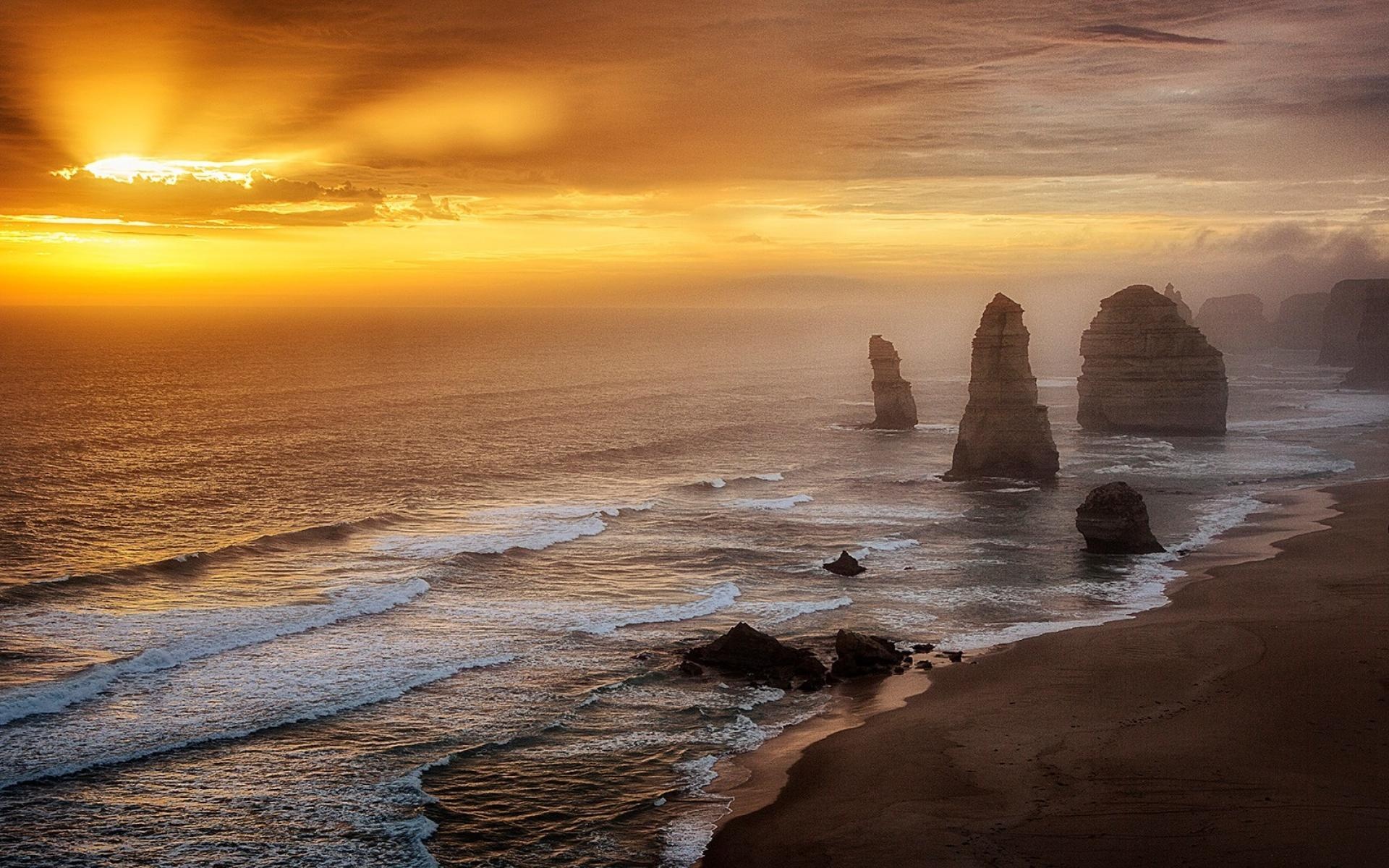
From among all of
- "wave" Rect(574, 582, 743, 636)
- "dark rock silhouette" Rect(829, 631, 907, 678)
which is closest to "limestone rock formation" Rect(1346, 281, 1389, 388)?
"wave" Rect(574, 582, 743, 636)

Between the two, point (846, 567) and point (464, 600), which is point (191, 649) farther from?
point (846, 567)

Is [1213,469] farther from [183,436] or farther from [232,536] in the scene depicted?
[183,436]

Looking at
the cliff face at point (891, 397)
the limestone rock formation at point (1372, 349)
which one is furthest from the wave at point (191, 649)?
the limestone rock formation at point (1372, 349)

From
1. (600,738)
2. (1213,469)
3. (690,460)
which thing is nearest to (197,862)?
(600,738)

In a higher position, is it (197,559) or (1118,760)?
(197,559)

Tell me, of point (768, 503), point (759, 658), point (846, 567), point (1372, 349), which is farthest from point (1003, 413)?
point (1372, 349)

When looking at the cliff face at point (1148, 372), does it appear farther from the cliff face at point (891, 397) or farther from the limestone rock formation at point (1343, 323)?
the limestone rock formation at point (1343, 323)
